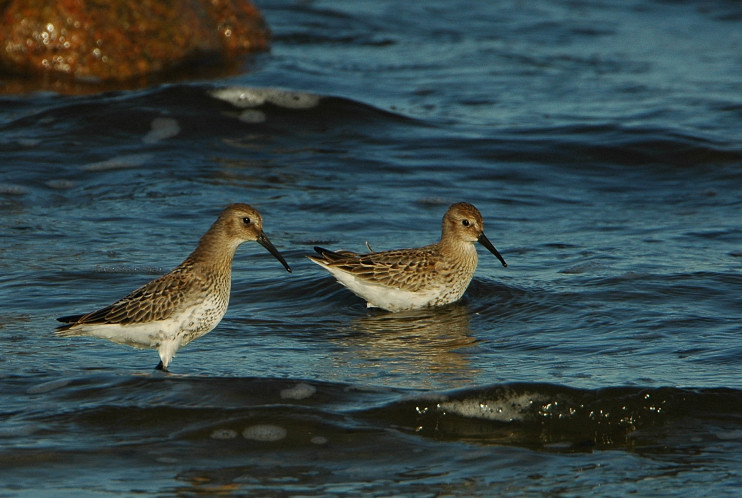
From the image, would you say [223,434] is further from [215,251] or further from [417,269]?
[417,269]

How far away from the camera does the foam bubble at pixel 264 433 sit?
645cm

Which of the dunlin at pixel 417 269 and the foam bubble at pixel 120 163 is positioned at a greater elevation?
the foam bubble at pixel 120 163

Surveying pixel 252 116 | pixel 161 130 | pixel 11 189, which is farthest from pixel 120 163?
pixel 252 116

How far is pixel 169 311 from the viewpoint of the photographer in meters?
7.11

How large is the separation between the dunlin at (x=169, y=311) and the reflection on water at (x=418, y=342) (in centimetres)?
112

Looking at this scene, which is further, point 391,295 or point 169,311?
point 391,295

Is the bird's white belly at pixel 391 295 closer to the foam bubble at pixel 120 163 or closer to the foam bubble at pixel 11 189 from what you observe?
the foam bubble at pixel 11 189

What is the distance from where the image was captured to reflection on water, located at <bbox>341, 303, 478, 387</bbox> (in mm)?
7543

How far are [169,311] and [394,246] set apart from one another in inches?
146

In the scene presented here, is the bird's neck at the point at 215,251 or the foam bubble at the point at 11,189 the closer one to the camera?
the bird's neck at the point at 215,251

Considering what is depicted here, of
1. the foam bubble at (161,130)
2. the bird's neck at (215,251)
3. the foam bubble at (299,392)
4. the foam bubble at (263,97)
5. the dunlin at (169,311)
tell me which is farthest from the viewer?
the foam bubble at (263,97)

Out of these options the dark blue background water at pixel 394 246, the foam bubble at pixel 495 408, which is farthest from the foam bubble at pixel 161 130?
the foam bubble at pixel 495 408

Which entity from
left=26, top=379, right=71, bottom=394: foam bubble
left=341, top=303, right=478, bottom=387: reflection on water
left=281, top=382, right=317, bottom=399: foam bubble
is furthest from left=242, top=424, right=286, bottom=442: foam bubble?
left=26, top=379, right=71, bottom=394: foam bubble

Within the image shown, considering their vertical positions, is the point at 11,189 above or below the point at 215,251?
below
